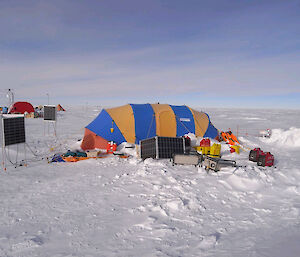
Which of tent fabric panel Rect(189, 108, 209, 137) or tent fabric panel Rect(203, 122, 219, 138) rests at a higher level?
tent fabric panel Rect(189, 108, 209, 137)

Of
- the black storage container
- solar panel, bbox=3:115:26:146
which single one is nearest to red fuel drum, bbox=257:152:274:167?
the black storage container

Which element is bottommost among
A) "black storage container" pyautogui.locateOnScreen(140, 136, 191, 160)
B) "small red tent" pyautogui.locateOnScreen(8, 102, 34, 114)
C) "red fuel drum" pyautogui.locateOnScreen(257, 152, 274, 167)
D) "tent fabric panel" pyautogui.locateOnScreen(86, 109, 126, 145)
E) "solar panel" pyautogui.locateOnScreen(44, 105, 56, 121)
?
"red fuel drum" pyautogui.locateOnScreen(257, 152, 274, 167)

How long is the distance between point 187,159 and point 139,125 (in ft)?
14.4

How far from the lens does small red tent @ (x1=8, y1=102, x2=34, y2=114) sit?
34434 mm

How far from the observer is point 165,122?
13.3 m

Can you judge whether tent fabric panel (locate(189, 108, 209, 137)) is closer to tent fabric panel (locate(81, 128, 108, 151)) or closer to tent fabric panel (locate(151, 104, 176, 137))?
tent fabric panel (locate(151, 104, 176, 137))

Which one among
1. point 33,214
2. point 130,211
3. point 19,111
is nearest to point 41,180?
point 33,214

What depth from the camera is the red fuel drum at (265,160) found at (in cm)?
939

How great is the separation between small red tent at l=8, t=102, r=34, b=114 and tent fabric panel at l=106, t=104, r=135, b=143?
94.8 feet

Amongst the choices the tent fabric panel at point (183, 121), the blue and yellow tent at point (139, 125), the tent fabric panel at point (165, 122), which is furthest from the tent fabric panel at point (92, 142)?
the tent fabric panel at point (183, 121)

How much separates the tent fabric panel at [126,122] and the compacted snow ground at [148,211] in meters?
3.32

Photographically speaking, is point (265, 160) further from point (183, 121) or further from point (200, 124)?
point (183, 121)

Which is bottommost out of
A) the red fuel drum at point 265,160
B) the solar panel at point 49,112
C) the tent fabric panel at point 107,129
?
the red fuel drum at point 265,160

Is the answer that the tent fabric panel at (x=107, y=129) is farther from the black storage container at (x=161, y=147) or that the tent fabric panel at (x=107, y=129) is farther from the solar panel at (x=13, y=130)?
the solar panel at (x=13, y=130)
